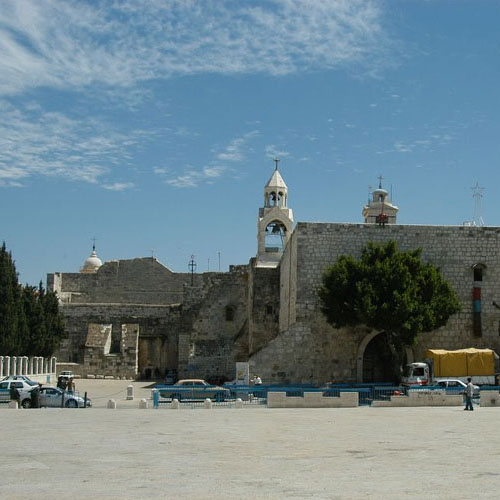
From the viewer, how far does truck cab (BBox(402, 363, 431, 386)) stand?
27.9m

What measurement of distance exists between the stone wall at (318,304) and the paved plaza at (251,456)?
916cm

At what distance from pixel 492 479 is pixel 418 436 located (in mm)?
5326

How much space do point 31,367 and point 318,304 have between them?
1451cm

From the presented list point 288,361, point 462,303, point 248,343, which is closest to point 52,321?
point 248,343

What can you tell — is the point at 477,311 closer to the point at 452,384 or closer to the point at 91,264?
the point at 452,384

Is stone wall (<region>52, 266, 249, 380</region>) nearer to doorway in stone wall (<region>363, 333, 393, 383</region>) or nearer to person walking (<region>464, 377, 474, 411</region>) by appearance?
doorway in stone wall (<region>363, 333, 393, 383</region>)

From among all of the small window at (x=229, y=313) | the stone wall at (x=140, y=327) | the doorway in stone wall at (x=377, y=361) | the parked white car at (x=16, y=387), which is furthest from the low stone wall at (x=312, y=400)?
the stone wall at (x=140, y=327)

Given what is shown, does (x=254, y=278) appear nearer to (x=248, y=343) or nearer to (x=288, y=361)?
(x=248, y=343)

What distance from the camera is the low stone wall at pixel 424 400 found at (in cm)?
2397

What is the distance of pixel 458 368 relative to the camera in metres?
28.0

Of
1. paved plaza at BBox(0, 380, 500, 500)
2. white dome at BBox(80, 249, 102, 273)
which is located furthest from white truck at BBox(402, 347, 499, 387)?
white dome at BBox(80, 249, 102, 273)

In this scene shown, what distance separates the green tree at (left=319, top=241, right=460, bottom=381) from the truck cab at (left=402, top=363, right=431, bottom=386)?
3.05ft

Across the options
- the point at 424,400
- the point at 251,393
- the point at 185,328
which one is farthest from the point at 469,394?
the point at 185,328

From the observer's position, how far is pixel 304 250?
3083cm
